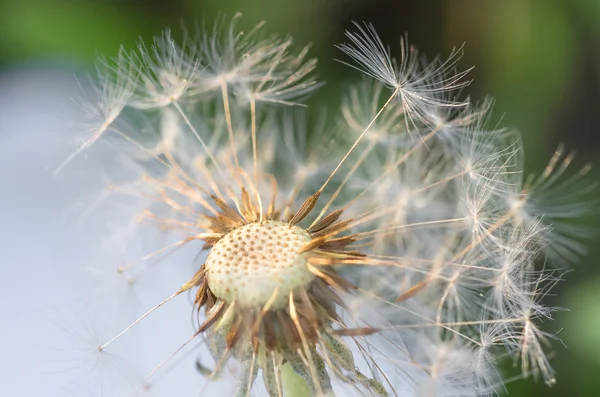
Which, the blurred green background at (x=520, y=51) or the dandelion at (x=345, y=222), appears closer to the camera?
the dandelion at (x=345, y=222)

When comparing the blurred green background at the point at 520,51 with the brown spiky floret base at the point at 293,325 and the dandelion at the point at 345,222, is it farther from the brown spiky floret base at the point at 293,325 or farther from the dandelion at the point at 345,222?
the brown spiky floret base at the point at 293,325

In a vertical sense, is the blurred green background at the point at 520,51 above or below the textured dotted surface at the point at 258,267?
above

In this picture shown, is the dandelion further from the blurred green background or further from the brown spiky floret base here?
the blurred green background

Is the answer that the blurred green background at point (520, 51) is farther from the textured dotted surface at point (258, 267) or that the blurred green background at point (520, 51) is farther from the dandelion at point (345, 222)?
the textured dotted surface at point (258, 267)

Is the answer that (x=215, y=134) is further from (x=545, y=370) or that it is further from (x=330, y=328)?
(x=545, y=370)

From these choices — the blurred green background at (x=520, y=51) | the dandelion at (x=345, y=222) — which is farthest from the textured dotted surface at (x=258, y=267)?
the blurred green background at (x=520, y=51)

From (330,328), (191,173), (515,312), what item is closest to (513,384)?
(515,312)

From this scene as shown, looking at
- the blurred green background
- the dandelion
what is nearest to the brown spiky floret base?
the dandelion

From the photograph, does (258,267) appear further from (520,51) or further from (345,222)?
(520,51)
